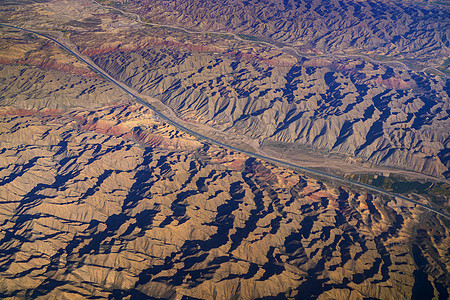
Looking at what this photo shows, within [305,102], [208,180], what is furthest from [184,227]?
[305,102]

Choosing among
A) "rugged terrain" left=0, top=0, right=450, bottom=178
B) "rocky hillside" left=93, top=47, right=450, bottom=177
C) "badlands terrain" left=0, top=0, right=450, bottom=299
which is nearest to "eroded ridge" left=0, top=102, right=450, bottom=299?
"badlands terrain" left=0, top=0, right=450, bottom=299

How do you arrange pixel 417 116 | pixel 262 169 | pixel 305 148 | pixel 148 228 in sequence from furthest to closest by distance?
1. pixel 417 116
2. pixel 305 148
3. pixel 262 169
4. pixel 148 228

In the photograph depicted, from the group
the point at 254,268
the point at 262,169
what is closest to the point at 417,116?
the point at 262,169

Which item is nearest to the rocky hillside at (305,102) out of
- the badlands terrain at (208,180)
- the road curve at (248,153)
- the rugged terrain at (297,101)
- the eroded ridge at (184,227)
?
the rugged terrain at (297,101)

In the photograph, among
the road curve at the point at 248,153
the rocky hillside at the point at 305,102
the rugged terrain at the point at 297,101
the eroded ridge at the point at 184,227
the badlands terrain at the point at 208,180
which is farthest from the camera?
the rocky hillside at the point at 305,102

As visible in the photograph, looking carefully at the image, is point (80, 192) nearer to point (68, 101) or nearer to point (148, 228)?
point (148, 228)

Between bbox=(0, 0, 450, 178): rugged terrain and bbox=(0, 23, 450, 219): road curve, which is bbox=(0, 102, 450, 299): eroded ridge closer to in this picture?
bbox=(0, 23, 450, 219): road curve

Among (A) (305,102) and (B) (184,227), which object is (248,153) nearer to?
(A) (305,102)

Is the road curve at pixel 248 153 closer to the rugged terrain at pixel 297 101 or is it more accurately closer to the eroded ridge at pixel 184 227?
the rugged terrain at pixel 297 101
